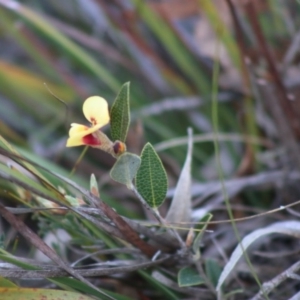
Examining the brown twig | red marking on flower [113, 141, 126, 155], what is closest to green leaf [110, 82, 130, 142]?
red marking on flower [113, 141, 126, 155]

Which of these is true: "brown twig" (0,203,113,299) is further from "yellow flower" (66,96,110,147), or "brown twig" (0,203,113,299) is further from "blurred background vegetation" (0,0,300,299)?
"blurred background vegetation" (0,0,300,299)

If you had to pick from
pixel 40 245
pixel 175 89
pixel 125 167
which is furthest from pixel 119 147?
pixel 175 89

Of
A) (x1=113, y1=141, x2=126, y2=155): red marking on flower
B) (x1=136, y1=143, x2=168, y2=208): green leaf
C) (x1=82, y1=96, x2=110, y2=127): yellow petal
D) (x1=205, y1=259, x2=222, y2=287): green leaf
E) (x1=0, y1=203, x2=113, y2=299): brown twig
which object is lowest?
(x1=205, y1=259, x2=222, y2=287): green leaf

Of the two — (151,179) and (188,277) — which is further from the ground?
(151,179)

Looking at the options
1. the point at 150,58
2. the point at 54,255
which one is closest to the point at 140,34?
the point at 150,58

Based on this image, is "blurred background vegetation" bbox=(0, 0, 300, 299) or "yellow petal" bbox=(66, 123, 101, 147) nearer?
"yellow petal" bbox=(66, 123, 101, 147)

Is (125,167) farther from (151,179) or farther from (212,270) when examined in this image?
(212,270)
